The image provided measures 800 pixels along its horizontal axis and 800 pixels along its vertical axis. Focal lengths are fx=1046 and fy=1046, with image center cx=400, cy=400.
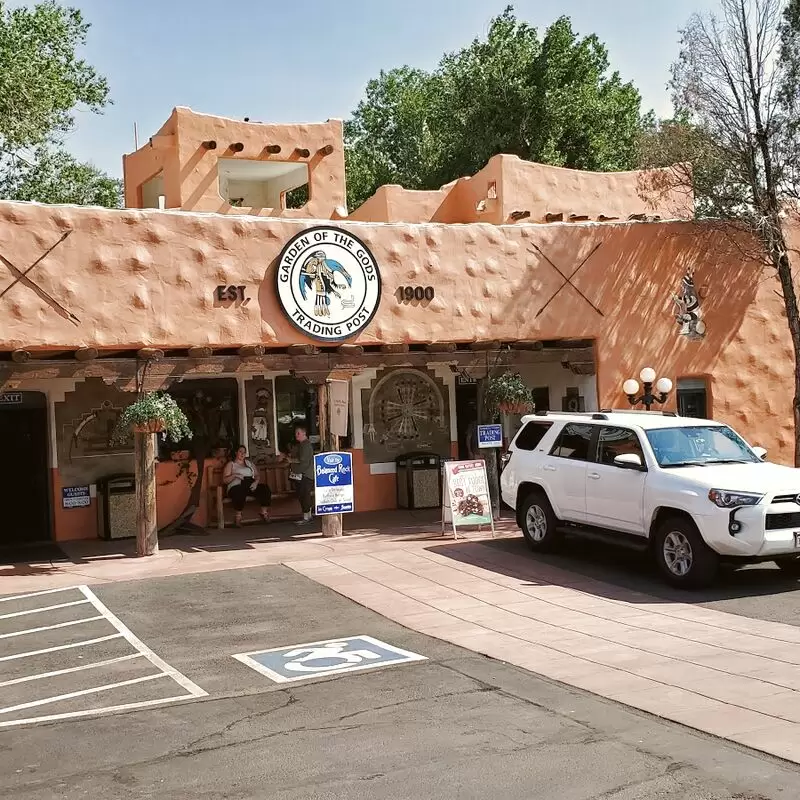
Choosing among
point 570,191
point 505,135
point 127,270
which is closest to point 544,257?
point 570,191

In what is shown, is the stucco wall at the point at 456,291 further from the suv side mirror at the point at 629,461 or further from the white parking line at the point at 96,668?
the suv side mirror at the point at 629,461

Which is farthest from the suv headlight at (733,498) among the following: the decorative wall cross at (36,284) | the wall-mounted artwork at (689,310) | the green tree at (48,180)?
the green tree at (48,180)

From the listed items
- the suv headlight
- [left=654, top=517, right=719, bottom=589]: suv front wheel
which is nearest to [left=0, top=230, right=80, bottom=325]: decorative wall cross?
[left=654, top=517, right=719, bottom=589]: suv front wheel

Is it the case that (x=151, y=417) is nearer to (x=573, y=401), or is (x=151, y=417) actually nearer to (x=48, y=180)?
(x=573, y=401)

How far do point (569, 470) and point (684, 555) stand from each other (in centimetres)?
240

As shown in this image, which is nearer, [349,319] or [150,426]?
[150,426]

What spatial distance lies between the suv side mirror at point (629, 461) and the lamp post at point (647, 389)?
18.0 feet

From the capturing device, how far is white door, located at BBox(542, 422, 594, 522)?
1359 centimetres

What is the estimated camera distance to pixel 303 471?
59.5 feet

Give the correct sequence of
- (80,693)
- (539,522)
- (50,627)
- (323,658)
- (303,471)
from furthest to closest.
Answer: (303,471)
(539,522)
(50,627)
(323,658)
(80,693)

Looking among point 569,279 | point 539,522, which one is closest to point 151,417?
point 539,522

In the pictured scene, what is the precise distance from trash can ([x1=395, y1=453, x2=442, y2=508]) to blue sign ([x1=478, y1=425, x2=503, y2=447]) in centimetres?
295

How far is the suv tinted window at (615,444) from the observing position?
504 inches

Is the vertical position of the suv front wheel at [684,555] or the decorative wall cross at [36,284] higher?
the decorative wall cross at [36,284]
